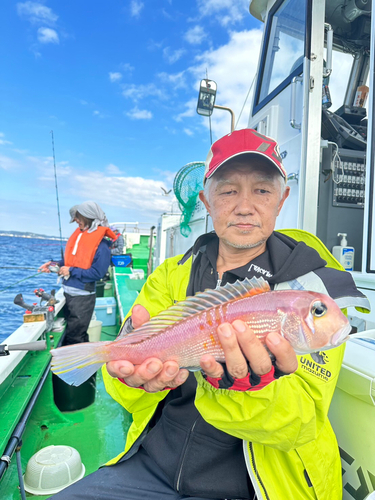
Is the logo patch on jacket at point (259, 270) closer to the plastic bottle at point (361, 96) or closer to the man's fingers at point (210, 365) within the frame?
the man's fingers at point (210, 365)

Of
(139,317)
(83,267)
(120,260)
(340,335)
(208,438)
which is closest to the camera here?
(340,335)

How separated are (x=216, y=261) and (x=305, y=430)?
1.03m

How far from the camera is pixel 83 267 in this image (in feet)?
17.4

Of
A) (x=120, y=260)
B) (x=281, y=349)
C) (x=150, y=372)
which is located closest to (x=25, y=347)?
(x=150, y=372)

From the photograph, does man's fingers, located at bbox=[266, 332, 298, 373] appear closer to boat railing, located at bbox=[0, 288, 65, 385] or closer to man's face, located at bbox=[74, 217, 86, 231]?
boat railing, located at bbox=[0, 288, 65, 385]

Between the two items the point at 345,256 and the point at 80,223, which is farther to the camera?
the point at 80,223

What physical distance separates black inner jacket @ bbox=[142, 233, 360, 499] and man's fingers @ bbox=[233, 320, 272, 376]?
1.91 ft

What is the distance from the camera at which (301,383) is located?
1413 millimetres

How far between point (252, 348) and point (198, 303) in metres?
0.30

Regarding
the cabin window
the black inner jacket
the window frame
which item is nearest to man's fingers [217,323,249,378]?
the black inner jacket

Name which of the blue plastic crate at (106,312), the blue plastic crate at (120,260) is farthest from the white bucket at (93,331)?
the blue plastic crate at (120,260)

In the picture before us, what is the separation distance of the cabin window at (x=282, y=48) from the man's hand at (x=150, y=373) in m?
3.68

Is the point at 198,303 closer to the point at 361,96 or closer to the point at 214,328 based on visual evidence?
the point at 214,328

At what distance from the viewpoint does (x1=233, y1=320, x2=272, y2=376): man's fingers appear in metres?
1.17
